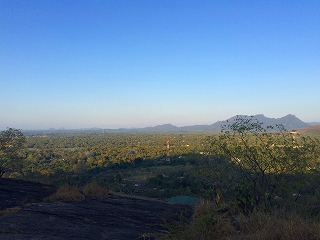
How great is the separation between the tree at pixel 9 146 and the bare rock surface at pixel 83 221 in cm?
1020

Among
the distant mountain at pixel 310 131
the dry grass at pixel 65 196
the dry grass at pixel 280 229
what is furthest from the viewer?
the distant mountain at pixel 310 131

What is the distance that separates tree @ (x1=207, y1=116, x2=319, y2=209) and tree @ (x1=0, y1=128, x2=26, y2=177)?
1209 centimetres

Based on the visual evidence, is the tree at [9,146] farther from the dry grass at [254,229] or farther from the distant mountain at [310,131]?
the distant mountain at [310,131]

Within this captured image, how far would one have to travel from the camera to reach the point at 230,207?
6484 mm


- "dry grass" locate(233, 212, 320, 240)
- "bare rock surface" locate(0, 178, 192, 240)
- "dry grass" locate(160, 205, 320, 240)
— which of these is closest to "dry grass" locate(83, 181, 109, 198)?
"bare rock surface" locate(0, 178, 192, 240)

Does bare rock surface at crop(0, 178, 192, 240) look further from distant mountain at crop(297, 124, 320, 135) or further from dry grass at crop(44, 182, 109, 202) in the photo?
distant mountain at crop(297, 124, 320, 135)

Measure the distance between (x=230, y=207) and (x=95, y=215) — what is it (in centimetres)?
303

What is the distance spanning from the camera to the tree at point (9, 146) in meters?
15.0

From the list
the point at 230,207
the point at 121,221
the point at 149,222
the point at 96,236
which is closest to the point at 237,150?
the point at 230,207

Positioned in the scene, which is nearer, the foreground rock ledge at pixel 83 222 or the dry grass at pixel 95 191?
the foreground rock ledge at pixel 83 222

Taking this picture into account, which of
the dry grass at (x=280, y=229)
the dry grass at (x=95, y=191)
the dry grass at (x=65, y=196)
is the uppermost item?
the dry grass at (x=280, y=229)

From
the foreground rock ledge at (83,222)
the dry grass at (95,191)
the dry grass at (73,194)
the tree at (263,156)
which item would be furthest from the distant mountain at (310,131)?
the foreground rock ledge at (83,222)

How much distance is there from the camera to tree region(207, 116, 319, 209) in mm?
6566

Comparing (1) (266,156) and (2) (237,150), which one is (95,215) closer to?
(2) (237,150)
